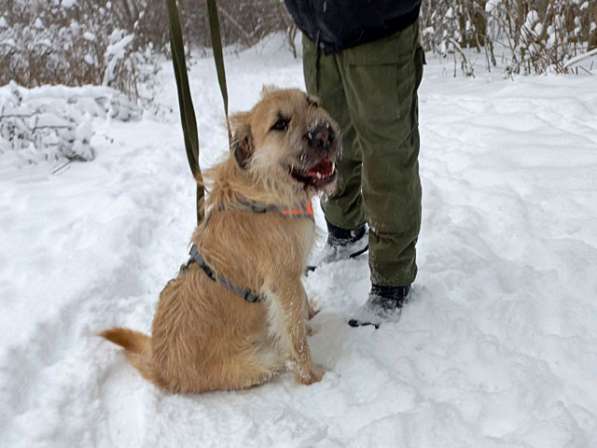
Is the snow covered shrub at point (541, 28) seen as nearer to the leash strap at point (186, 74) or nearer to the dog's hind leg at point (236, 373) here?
the leash strap at point (186, 74)

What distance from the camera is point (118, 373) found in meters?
2.35

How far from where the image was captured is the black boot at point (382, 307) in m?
2.60

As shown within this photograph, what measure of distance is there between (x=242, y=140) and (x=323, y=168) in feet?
1.20

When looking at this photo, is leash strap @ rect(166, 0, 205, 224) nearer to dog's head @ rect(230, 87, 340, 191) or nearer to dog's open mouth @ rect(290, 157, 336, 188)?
dog's head @ rect(230, 87, 340, 191)

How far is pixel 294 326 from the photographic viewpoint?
2.31 m

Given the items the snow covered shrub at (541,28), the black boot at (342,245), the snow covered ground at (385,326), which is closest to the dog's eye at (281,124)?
the snow covered ground at (385,326)

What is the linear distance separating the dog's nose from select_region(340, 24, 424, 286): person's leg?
0.30m

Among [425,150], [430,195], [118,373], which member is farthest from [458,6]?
[118,373]

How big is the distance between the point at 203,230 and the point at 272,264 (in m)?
0.37

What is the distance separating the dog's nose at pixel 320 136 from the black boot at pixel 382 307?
→ 901 mm

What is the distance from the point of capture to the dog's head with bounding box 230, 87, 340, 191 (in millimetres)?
2096

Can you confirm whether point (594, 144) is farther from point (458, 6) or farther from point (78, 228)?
point (458, 6)

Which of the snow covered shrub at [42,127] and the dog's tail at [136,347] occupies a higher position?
the snow covered shrub at [42,127]

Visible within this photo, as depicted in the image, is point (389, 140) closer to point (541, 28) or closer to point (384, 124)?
point (384, 124)
